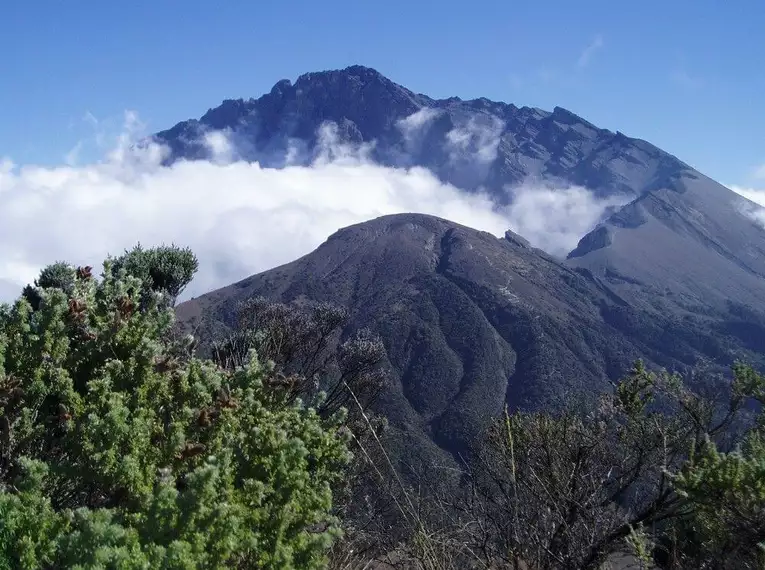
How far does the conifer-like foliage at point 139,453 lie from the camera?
280cm

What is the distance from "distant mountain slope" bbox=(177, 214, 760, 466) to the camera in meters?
123

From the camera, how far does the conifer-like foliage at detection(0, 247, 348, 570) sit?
9.18 ft

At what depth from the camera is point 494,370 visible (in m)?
132

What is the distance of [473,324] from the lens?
497ft

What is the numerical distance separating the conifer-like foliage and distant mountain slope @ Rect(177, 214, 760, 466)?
91.1 meters

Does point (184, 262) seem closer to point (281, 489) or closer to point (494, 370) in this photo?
point (281, 489)

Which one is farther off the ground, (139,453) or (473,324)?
(473,324)

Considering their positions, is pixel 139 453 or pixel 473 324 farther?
pixel 473 324

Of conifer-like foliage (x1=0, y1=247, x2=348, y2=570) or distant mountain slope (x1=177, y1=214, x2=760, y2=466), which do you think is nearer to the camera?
conifer-like foliage (x1=0, y1=247, x2=348, y2=570)

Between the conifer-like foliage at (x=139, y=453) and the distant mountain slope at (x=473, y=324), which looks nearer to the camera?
the conifer-like foliage at (x=139, y=453)

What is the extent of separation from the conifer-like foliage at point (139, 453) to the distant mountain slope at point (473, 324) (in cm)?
9109

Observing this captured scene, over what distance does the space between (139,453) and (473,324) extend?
14989 cm

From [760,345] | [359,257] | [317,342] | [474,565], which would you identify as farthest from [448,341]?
[474,565]

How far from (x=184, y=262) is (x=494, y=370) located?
117377 millimetres
